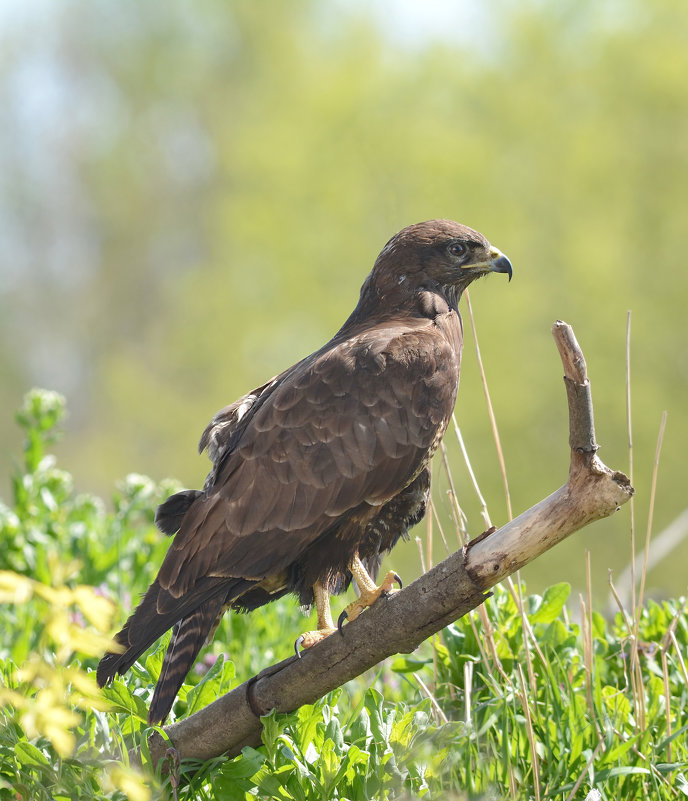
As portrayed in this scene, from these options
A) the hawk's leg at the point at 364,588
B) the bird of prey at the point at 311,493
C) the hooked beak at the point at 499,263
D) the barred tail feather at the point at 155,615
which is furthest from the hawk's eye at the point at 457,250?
the barred tail feather at the point at 155,615

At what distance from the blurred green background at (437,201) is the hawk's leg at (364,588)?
35.7 ft

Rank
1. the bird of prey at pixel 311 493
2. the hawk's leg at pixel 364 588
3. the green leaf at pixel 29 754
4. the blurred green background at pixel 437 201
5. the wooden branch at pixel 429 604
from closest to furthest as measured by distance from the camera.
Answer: the wooden branch at pixel 429 604, the green leaf at pixel 29 754, the bird of prey at pixel 311 493, the hawk's leg at pixel 364 588, the blurred green background at pixel 437 201

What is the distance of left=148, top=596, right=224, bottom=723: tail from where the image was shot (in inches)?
106

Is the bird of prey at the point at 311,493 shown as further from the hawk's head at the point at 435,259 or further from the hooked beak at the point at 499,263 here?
the hooked beak at the point at 499,263

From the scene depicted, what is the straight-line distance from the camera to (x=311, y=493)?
2.99m

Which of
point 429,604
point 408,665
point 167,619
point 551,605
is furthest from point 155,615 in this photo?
point 551,605

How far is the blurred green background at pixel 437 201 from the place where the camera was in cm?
1631

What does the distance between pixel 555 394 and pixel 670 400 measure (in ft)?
6.10

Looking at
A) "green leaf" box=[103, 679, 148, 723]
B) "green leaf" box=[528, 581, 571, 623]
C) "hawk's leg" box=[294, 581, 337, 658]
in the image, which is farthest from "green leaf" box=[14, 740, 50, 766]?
"green leaf" box=[528, 581, 571, 623]

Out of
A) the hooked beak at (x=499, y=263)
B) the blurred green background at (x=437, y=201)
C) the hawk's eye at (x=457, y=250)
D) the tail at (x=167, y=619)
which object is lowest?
the tail at (x=167, y=619)

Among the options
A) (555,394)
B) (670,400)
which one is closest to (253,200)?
(555,394)

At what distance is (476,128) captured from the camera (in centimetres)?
1791

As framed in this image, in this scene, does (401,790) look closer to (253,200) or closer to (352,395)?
(352,395)

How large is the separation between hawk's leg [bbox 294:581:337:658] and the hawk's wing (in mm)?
255
